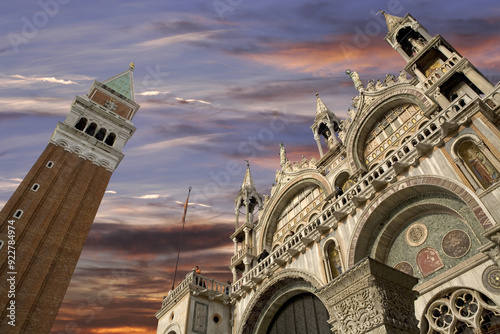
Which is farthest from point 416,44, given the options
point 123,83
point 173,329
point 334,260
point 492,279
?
point 123,83

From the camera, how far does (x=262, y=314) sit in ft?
53.6

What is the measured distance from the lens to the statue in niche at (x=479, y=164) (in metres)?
9.47

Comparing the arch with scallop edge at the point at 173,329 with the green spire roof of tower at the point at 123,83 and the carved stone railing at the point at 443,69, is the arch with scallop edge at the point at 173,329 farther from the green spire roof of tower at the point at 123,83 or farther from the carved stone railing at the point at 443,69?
the green spire roof of tower at the point at 123,83

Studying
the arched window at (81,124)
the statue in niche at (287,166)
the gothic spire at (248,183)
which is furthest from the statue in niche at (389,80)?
the arched window at (81,124)

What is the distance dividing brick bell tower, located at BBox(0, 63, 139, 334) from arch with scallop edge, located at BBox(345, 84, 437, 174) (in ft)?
80.3

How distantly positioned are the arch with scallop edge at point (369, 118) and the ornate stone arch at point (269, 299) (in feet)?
24.2

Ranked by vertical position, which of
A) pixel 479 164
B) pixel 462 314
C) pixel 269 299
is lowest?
pixel 462 314

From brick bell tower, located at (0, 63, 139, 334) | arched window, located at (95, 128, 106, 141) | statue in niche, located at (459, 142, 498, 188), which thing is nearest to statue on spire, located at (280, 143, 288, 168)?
statue in niche, located at (459, 142, 498, 188)

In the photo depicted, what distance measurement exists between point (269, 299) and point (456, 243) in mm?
9312

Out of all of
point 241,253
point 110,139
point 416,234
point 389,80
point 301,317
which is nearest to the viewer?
point 416,234

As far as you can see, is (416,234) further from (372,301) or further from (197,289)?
(197,289)

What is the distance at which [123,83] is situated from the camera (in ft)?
156

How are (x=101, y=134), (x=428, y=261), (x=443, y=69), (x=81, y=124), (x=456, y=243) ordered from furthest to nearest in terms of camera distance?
1. (x=101, y=134)
2. (x=81, y=124)
3. (x=443, y=69)
4. (x=428, y=261)
5. (x=456, y=243)

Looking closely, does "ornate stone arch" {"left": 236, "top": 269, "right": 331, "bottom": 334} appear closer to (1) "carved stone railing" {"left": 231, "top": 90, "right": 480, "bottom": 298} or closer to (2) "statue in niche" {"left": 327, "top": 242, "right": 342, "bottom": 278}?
(1) "carved stone railing" {"left": 231, "top": 90, "right": 480, "bottom": 298}
